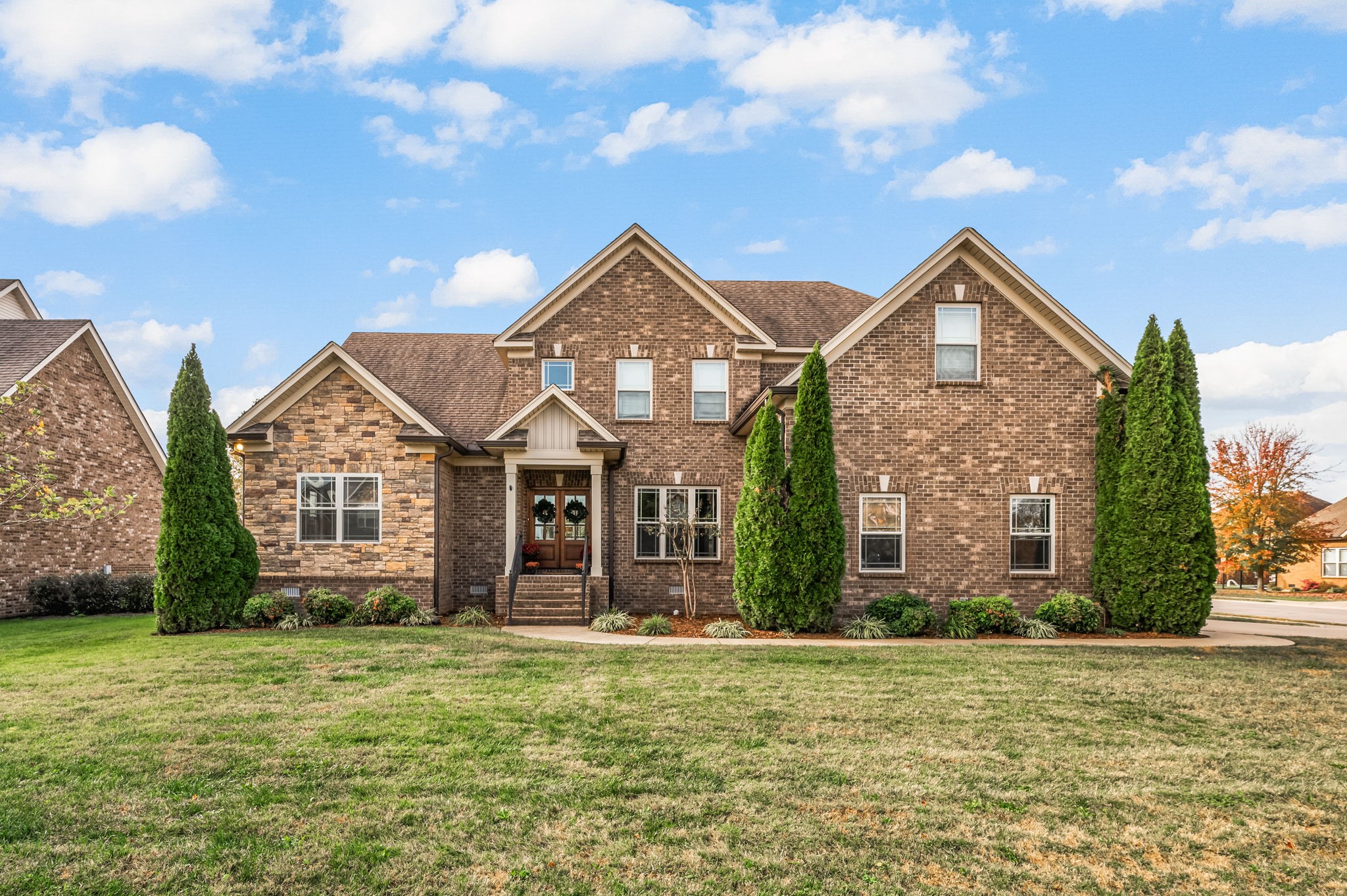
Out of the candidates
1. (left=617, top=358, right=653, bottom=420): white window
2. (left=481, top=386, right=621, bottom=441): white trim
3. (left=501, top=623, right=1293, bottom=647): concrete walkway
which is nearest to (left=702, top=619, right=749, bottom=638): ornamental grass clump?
(left=501, top=623, right=1293, bottom=647): concrete walkway

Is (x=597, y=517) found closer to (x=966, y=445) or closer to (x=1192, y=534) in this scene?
(x=966, y=445)

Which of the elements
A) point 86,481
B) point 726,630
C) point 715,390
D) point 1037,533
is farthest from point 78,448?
point 1037,533

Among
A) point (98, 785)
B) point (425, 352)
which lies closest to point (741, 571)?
point (98, 785)

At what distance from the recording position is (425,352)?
21.1 m

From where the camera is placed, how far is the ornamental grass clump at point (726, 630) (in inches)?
526

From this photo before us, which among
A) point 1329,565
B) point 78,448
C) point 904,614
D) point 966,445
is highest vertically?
point 78,448

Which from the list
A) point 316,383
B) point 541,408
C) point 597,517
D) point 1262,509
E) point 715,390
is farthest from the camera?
point 1262,509

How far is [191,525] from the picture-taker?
13.9 meters

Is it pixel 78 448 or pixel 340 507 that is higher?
pixel 78 448

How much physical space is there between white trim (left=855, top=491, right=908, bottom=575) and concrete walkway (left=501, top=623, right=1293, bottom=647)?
193cm

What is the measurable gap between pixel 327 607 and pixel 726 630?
7.79 metres

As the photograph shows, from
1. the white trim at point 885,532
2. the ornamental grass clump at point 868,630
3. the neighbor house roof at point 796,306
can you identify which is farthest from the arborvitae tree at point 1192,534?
the neighbor house roof at point 796,306

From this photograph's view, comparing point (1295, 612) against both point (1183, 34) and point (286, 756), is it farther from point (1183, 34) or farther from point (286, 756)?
point (286, 756)

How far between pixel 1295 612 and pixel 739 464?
17654 mm
